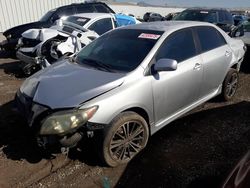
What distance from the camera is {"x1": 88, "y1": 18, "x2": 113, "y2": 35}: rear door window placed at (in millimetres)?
9016

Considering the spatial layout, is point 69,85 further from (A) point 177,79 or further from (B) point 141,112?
(A) point 177,79

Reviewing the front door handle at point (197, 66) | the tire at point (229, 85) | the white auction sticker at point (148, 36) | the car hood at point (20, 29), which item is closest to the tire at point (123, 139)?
the white auction sticker at point (148, 36)

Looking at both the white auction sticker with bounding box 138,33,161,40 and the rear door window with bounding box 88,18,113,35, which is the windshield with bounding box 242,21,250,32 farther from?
the white auction sticker with bounding box 138,33,161,40

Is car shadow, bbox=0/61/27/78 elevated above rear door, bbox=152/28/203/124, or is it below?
below

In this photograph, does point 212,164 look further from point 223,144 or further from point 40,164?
point 40,164

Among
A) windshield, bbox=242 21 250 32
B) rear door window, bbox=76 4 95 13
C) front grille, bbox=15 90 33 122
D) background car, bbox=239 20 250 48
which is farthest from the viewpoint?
rear door window, bbox=76 4 95 13

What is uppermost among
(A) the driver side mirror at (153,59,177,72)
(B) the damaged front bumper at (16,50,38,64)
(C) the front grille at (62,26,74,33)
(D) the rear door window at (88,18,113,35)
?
(A) the driver side mirror at (153,59,177,72)

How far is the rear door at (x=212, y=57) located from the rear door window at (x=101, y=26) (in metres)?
4.38

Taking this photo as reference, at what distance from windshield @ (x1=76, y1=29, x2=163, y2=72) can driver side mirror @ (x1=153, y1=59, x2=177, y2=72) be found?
0.22m

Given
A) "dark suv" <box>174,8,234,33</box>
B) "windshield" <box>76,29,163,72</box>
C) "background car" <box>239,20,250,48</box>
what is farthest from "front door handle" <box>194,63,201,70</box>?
"dark suv" <box>174,8,234,33</box>

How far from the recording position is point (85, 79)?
12.4 ft

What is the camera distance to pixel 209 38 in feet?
16.9

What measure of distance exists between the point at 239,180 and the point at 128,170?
1786 mm

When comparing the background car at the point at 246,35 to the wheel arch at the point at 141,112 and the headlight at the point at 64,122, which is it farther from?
the headlight at the point at 64,122
